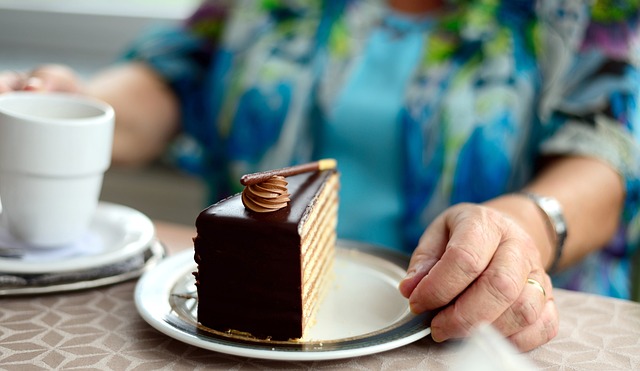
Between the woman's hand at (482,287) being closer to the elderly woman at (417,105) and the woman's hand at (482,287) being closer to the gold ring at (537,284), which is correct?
the gold ring at (537,284)

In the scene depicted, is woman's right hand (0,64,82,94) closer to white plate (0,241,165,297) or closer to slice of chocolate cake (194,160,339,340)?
white plate (0,241,165,297)

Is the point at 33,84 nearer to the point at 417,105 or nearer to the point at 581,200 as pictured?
the point at 417,105

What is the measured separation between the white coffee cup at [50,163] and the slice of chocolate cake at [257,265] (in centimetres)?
18

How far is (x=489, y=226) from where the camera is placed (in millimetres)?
653

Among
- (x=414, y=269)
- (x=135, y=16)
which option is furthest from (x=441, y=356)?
(x=135, y=16)

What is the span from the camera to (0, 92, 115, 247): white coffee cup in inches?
27.7

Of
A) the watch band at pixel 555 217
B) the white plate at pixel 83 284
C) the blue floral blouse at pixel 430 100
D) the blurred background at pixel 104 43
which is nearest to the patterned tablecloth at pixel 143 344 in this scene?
the white plate at pixel 83 284

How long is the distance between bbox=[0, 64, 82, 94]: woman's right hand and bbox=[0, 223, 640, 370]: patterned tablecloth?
1.01 ft

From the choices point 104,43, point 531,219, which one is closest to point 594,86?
point 531,219

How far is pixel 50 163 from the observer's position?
2.35 feet

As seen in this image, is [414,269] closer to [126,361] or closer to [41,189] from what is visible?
[126,361]

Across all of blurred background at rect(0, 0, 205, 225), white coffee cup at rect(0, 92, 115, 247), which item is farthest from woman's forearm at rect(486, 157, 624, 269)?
blurred background at rect(0, 0, 205, 225)

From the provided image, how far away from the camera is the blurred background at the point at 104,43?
1.96 meters

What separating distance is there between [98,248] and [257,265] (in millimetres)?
264
